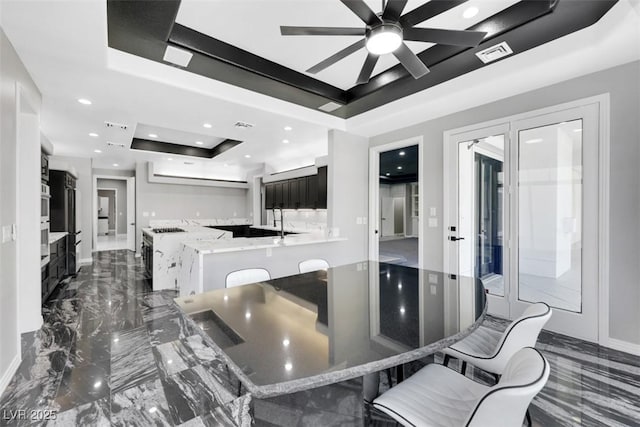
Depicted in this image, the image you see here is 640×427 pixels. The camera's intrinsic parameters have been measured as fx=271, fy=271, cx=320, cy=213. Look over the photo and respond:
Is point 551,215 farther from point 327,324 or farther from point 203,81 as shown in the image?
point 203,81

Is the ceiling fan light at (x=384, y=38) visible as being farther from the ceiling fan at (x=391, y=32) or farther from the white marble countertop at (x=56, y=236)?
the white marble countertop at (x=56, y=236)

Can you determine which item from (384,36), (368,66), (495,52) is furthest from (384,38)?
(495,52)

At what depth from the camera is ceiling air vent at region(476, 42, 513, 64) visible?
2.33 meters

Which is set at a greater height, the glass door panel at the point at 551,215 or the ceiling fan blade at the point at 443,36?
the ceiling fan blade at the point at 443,36

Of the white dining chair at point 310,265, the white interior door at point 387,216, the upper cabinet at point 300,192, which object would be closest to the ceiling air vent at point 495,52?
the white dining chair at point 310,265

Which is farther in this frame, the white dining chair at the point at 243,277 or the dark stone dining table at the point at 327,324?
the white dining chair at the point at 243,277

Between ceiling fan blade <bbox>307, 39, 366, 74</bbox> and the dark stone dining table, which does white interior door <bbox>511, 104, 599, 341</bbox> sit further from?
ceiling fan blade <bbox>307, 39, 366, 74</bbox>

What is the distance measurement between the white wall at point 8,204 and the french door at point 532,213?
14.3 feet

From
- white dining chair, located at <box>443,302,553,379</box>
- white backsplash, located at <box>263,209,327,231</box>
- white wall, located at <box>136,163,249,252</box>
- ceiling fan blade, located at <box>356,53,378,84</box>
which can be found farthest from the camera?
white wall, located at <box>136,163,249,252</box>

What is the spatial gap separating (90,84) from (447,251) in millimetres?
4550

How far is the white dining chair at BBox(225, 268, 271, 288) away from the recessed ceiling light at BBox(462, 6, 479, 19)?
2.69m

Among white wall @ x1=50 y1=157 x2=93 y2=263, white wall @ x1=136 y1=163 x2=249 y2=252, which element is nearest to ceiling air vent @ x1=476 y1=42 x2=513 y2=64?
white wall @ x1=136 y1=163 x2=249 y2=252

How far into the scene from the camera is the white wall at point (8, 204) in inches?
74.8

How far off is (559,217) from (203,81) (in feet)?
13.5
